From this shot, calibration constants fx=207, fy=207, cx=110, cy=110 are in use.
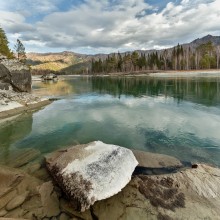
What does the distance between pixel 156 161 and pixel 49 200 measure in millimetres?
6171

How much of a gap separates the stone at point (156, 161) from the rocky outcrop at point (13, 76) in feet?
85.3

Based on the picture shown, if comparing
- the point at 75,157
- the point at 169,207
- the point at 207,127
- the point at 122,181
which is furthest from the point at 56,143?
the point at 207,127

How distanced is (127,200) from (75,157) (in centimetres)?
331

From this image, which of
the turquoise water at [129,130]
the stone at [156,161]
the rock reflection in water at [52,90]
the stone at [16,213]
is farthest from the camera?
the rock reflection in water at [52,90]

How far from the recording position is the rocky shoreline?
785cm

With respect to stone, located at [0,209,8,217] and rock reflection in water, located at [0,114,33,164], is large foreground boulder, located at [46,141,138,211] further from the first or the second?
rock reflection in water, located at [0,114,33,164]

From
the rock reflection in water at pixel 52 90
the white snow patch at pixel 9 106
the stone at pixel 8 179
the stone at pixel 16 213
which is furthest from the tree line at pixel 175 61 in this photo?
the stone at pixel 16 213

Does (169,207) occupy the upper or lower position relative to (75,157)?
lower

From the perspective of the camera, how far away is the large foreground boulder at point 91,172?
819 cm

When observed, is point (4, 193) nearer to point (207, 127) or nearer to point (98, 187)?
point (98, 187)

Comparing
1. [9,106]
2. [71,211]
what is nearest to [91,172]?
[71,211]

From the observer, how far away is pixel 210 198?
27.9 ft

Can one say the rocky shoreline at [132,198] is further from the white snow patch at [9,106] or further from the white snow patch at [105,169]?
the white snow patch at [9,106]

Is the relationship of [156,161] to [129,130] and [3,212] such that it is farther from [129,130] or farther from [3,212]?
[3,212]
